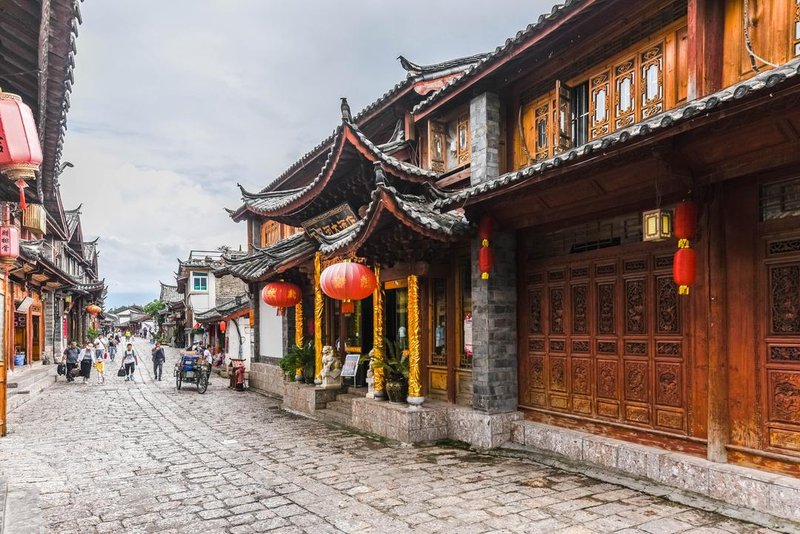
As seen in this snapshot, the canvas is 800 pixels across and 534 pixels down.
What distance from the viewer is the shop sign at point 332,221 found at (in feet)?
39.9

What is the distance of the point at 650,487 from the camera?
246 inches

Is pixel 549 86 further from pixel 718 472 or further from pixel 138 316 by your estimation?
pixel 138 316

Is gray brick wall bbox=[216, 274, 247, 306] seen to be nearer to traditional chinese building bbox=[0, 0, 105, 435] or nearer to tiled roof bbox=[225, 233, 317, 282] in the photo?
traditional chinese building bbox=[0, 0, 105, 435]

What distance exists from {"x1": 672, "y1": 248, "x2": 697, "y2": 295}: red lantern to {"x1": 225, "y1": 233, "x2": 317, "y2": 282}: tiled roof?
8520mm

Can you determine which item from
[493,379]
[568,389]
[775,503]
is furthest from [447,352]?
[775,503]

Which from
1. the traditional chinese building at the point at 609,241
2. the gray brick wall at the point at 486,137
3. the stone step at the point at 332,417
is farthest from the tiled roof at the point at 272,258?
the gray brick wall at the point at 486,137

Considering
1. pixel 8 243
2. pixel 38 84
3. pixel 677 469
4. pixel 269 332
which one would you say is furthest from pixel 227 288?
pixel 677 469

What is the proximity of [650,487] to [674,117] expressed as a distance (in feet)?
13.4

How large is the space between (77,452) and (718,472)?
926cm

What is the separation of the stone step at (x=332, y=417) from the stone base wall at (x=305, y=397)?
185mm

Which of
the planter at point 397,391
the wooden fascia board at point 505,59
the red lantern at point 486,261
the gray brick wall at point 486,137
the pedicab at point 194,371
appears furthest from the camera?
the pedicab at point 194,371

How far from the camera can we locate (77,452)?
8.97 meters

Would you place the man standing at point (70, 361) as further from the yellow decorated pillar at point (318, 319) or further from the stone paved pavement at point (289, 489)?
the yellow decorated pillar at point (318, 319)

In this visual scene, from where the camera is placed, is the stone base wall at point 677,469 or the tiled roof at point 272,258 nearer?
the stone base wall at point 677,469
